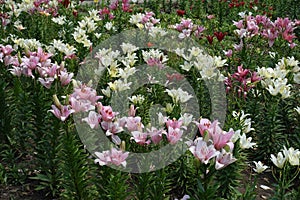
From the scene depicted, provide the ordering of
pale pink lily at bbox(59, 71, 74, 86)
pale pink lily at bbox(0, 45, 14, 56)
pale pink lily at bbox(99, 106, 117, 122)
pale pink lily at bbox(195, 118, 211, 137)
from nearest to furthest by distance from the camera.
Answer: pale pink lily at bbox(195, 118, 211, 137)
pale pink lily at bbox(99, 106, 117, 122)
pale pink lily at bbox(59, 71, 74, 86)
pale pink lily at bbox(0, 45, 14, 56)

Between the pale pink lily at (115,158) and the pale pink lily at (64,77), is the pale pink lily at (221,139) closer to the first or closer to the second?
the pale pink lily at (115,158)

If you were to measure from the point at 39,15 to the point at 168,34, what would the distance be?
2.09m

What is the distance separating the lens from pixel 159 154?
3422 millimetres

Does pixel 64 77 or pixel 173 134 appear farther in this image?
pixel 64 77

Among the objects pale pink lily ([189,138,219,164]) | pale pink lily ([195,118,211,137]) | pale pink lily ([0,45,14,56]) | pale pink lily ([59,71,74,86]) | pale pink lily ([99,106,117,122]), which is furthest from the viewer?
pale pink lily ([0,45,14,56])

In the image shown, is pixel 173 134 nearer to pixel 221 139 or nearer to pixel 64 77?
pixel 221 139

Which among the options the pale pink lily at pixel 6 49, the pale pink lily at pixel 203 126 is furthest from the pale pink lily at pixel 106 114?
the pale pink lily at pixel 6 49

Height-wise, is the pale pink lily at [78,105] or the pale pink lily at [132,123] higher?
the pale pink lily at [78,105]

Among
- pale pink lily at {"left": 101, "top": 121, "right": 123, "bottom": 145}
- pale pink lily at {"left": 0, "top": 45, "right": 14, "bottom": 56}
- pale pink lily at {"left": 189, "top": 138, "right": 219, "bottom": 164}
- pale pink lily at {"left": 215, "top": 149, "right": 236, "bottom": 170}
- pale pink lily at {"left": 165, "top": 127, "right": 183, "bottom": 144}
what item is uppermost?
pale pink lily at {"left": 189, "top": 138, "right": 219, "bottom": 164}

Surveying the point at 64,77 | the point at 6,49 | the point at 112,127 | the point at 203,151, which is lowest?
the point at 6,49

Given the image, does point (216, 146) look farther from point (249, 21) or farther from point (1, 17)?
point (1, 17)

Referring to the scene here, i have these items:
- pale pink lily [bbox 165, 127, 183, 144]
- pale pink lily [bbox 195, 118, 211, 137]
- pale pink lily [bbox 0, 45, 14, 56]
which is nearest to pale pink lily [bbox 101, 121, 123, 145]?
pale pink lily [bbox 165, 127, 183, 144]

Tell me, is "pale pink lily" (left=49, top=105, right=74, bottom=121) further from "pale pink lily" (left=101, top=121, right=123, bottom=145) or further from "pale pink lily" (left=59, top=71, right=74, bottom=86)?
"pale pink lily" (left=59, top=71, right=74, bottom=86)

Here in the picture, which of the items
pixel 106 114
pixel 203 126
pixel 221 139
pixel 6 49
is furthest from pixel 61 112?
Result: pixel 6 49
